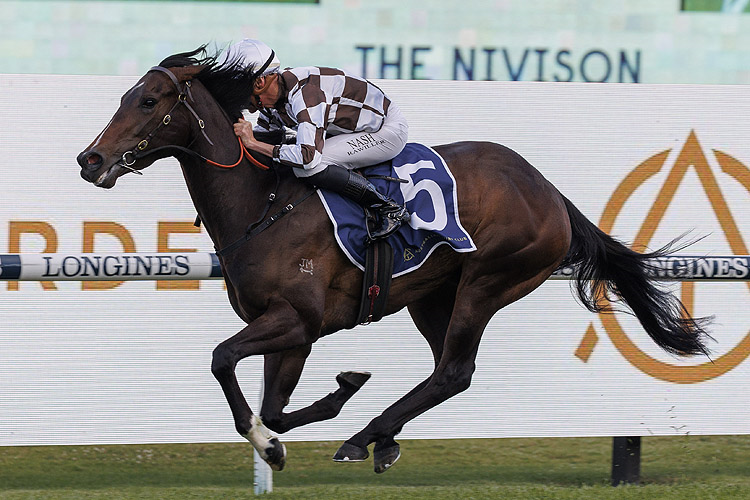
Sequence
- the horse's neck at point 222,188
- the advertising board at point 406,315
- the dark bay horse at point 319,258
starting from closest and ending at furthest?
the dark bay horse at point 319,258 < the horse's neck at point 222,188 < the advertising board at point 406,315

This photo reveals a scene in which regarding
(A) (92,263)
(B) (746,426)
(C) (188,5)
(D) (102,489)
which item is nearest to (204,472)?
(D) (102,489)

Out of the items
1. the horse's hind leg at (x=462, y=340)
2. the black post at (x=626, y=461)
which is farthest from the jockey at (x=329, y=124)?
the black post at (x=626, y=461)

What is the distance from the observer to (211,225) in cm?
352

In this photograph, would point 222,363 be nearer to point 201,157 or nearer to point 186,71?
point 201,157

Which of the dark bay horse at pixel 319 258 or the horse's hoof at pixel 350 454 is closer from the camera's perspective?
the dark bay horse at pixel 319 258

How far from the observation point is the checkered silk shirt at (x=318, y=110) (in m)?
3.40

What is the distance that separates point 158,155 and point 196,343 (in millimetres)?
1042

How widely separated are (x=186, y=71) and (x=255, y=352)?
92cm

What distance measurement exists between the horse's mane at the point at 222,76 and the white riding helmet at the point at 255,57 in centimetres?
1

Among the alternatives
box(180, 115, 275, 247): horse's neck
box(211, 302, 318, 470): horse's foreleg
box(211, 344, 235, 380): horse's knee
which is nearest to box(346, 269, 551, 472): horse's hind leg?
box(211, 302, 318, 470): horse's foreleg

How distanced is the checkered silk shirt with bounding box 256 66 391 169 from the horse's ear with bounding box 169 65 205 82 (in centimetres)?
27

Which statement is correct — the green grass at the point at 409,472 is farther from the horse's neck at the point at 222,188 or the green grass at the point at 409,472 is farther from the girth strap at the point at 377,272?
the horse's neck at the point at 222,188

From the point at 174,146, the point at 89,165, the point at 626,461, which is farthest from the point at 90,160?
the point at 626,461

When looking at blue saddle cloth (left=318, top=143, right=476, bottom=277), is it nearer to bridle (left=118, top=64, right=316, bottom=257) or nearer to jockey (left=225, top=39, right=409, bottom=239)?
jockey (left=225, top=39, right=409, bottom=239)
